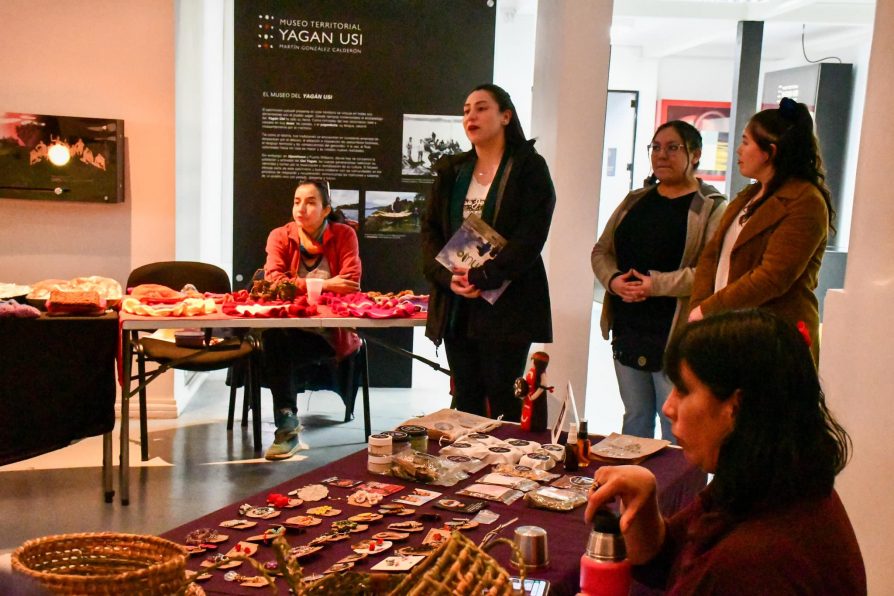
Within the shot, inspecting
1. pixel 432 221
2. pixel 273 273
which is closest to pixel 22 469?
pixel 273 273

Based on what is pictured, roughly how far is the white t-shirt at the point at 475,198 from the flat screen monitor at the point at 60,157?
7.86ft

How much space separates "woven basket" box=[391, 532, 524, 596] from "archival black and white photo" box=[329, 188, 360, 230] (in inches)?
186

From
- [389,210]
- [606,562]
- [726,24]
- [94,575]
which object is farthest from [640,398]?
[726,24]

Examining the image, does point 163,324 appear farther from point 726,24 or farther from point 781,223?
point 726,24

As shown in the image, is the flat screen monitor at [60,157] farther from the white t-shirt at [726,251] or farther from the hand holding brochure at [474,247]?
the white t-shirt at [726,251]

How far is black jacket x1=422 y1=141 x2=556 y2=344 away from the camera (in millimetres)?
3400

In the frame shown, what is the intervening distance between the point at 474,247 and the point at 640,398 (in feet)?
2.93

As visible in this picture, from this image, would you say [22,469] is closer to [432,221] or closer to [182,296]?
[182,296]

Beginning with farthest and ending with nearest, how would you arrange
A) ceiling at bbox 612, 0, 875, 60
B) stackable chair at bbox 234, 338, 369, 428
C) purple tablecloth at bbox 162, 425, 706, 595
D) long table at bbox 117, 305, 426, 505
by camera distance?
ceiling at bbox 612, 0, 875, 60
stackable chair at bbox 234, 338, 369, 428
long table at bbox 117, 305, 426, 505
purple tablecloth at bbox 162, 425, 706, 595

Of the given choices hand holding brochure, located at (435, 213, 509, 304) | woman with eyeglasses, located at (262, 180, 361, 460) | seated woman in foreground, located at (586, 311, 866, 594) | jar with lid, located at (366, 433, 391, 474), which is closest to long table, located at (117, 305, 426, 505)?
hand holding brochure, located at (435, 213, 509, 304)

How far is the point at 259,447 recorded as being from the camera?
15.3 feet

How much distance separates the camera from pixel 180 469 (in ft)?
14.2

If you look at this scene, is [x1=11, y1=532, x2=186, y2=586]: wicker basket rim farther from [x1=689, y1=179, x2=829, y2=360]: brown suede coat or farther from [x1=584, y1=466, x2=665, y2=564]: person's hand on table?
[x1=689, y1=179, x2=829, y2=360]: brown suede coat

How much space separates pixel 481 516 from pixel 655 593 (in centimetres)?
38
